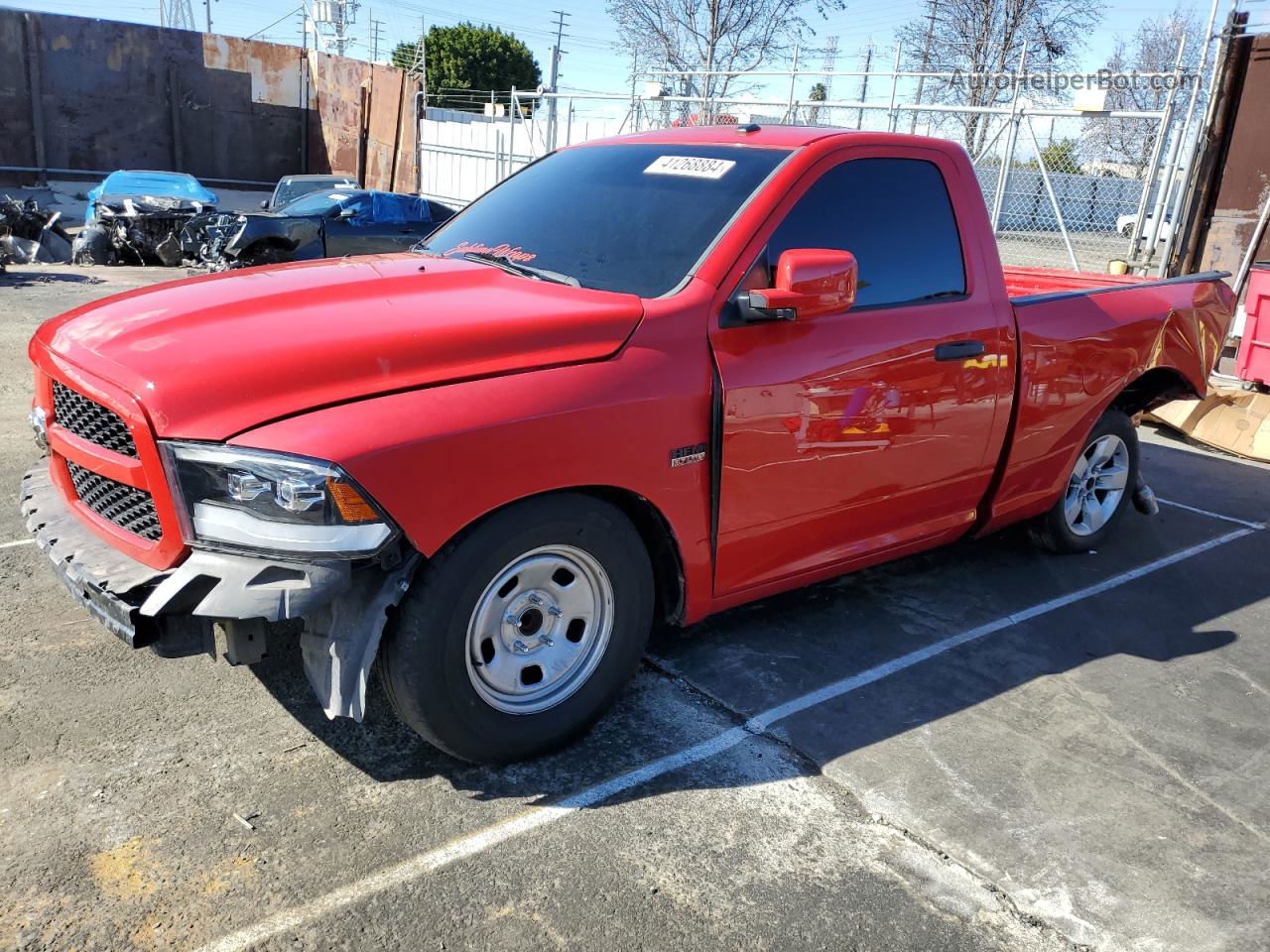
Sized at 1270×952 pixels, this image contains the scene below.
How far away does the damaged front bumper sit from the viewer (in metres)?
2.65

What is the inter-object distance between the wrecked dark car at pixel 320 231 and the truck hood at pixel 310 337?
9935 millimetres

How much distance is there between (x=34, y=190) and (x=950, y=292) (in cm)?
2269

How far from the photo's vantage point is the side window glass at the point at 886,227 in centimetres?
376

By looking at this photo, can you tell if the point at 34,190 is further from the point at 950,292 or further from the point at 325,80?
the point at 950,292

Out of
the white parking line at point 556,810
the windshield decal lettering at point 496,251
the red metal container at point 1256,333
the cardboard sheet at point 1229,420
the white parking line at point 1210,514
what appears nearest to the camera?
the white parking line at point 556,810

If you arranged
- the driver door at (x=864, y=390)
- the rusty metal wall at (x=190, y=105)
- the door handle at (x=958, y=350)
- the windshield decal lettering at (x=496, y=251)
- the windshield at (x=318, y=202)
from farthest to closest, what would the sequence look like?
the rusty metal wall at (x=190, y=105) < the windshield at (x=318, y=202) < the door handle at (x=958, y=350) < the windshield decal lettering at (x=496, y=251) < the driver door at (x=864, y=390)

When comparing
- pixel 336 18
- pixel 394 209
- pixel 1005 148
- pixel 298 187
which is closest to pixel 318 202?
pixel 394 209

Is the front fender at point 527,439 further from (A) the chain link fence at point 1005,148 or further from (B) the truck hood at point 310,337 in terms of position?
(A) the chain link fence at point 1005,148

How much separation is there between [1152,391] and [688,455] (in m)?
3.55

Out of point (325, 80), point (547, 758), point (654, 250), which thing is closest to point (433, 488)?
point (547, 758)

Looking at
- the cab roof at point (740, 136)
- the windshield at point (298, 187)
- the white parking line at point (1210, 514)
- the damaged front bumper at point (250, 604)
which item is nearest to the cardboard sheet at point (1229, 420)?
the white parking line at point (1210, 514)

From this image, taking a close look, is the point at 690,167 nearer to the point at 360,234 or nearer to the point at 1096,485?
the point at 1096,485

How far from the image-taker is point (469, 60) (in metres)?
55.8

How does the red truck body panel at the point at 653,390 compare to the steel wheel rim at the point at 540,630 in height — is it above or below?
above
